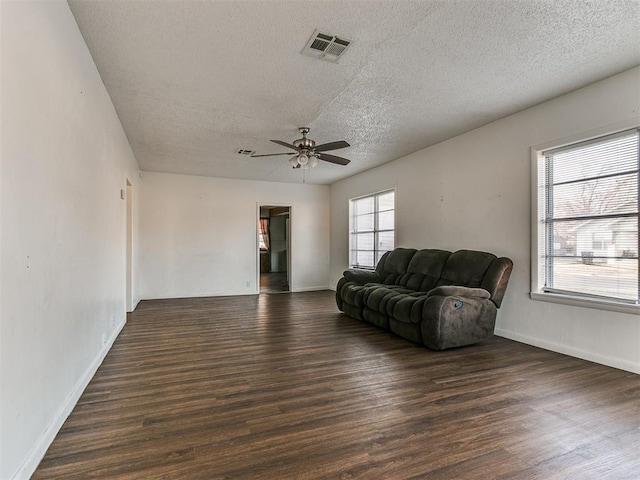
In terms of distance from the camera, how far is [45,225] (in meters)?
1.86

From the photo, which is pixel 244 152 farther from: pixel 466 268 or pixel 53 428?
pixel 53 428

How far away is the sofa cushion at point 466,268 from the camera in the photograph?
4.10 m

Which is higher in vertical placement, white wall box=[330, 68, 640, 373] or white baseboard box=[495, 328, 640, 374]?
white wall box=[330, 68, 640, 373]

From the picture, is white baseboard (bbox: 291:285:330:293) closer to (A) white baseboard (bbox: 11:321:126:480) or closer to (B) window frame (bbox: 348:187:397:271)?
(B) window frame (bbox: 348:187:397:271)

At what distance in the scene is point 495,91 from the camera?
136 inches

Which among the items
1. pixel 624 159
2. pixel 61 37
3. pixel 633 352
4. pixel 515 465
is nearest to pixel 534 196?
pixel 624 159

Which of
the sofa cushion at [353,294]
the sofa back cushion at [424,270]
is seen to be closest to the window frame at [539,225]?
the sofa back cushion at [424,270]

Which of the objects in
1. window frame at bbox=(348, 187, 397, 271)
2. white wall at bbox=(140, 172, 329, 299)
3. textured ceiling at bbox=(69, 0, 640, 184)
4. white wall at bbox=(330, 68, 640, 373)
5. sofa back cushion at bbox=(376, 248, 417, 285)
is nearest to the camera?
textured ceiling at bbox=(69, 0, 640, 184)

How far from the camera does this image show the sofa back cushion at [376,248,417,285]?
5328mm

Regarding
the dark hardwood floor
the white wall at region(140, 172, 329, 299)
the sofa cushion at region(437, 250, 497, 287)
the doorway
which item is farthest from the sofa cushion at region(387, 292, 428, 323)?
the white wall at region(140, 172, 329, 299)

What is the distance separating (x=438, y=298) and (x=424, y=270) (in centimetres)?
118

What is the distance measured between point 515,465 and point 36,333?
255 centimetres

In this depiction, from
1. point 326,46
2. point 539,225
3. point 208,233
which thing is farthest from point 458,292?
point 208,233

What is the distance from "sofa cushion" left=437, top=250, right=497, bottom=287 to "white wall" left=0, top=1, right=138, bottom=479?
3907mm
